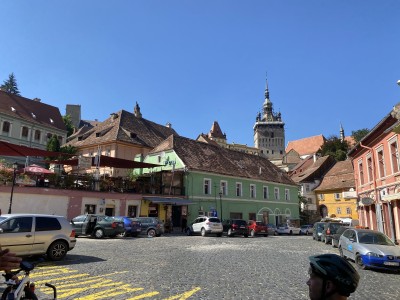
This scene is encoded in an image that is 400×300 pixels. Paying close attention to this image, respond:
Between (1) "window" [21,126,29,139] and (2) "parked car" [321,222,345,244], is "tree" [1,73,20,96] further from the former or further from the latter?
(2) "parked car" [321,222,345,244]

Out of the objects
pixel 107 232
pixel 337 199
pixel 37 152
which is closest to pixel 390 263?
pixel 107 232

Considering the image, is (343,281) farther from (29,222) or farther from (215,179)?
(215,179)

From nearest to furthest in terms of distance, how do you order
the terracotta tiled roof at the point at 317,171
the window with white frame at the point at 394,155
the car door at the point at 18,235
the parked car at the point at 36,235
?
the car door at the point at 18,235
the parked car at the point at 36,235
the window with white frame at the point at 394,155
the terracotta tiled roof at the point at 317,171

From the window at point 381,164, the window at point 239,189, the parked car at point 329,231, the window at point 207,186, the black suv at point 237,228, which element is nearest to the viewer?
the window at point 381,164

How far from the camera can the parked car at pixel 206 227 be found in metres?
28.7

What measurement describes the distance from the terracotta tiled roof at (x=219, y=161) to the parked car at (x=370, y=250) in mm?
22981

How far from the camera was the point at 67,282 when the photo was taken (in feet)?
29.5

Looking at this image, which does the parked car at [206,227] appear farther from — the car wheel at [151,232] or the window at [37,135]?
the window at [37,135]

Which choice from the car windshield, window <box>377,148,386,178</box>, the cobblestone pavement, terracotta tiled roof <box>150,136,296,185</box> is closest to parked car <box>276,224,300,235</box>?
terracotta tiled roof <box>150,136,296,185</box>

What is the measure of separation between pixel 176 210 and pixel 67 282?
27605 millimetres

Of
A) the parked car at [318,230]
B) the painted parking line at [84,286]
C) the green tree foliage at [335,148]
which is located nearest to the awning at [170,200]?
the parked car at [318,230]

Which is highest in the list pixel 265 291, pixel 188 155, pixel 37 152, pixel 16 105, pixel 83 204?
pixel 16 105

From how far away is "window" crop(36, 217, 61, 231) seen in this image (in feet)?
40.7

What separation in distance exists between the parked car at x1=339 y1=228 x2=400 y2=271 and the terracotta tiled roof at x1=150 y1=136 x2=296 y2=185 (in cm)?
2298
